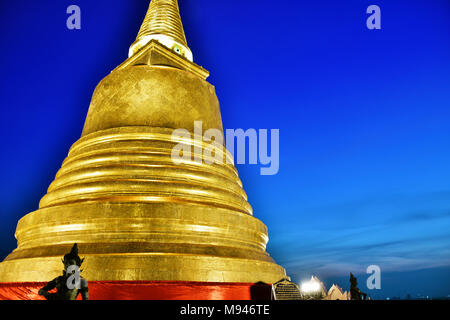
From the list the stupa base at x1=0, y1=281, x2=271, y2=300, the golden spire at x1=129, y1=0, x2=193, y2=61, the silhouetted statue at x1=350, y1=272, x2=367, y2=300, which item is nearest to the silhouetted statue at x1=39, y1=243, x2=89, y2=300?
the stupa base at x1=0, y1=281, x2=271, y2=300

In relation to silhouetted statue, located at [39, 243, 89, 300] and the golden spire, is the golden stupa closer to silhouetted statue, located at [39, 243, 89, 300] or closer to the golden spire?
silhouetted statue, located at [39, 243, 89, 300]

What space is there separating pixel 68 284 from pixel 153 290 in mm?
1713

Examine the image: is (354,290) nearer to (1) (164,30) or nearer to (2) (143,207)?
(2) (143,207)

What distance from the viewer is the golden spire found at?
426 inches

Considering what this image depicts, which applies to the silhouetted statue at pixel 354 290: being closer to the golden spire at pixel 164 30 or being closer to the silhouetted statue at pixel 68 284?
the silhouetted statue at pixel 68 284

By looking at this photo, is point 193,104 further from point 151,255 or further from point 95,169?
point 151,255

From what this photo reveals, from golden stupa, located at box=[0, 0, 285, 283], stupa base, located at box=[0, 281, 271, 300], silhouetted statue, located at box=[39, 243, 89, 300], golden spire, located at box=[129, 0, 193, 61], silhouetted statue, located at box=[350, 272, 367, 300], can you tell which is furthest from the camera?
golden spire, located at box=[129, 0, 193, 61]

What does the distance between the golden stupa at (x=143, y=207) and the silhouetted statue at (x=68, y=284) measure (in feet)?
4.80

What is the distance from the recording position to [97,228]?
5648 mm

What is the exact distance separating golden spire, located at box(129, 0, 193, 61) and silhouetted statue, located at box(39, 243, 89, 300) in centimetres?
830

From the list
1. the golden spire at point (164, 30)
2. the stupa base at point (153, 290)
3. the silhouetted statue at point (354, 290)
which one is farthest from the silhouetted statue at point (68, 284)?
the golden spire at point (164, 30)

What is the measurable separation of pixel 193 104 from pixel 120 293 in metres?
5.01
